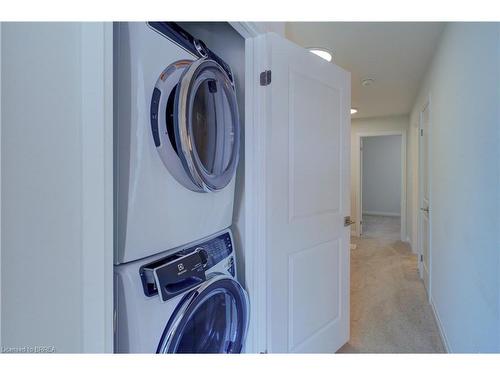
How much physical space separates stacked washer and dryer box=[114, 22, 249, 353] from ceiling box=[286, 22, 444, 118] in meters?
1.16

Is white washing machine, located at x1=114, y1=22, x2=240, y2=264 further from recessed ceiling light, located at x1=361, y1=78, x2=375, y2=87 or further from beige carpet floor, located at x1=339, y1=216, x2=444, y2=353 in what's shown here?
recessed ceiling light, located at x1=361, y1=78, x2=375, y2=87

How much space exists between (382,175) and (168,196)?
24.7ft

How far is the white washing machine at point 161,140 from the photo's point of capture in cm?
84

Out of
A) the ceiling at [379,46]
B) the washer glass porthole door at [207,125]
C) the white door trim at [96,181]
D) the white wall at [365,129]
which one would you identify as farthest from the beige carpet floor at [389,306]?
the ceiling at [379,46]

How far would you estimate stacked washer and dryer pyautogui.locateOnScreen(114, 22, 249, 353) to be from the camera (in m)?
0.85

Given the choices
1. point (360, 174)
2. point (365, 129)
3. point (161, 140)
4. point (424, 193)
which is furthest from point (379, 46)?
point (360, 174)

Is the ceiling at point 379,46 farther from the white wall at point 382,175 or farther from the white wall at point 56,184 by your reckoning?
the white wall at point 382,175

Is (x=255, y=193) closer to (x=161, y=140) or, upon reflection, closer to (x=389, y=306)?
(x=161, y=140)

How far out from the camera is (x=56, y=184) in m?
0.60

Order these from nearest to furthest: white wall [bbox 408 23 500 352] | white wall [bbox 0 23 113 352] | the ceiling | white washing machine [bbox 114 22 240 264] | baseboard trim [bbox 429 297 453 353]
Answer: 1. white wall [bbox 0 23 113 352]
2. white washing machine [bbox 114 22 240 264]
3. white wall [bbox 408 23 500 352]
4. baseboard trim [bbox 429 297 453 353]
5. the ceiling

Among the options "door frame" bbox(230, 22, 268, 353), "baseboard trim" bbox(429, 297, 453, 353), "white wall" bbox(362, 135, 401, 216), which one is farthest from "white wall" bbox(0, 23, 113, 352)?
"white wall" bbox(362, 135, 401, 216)
